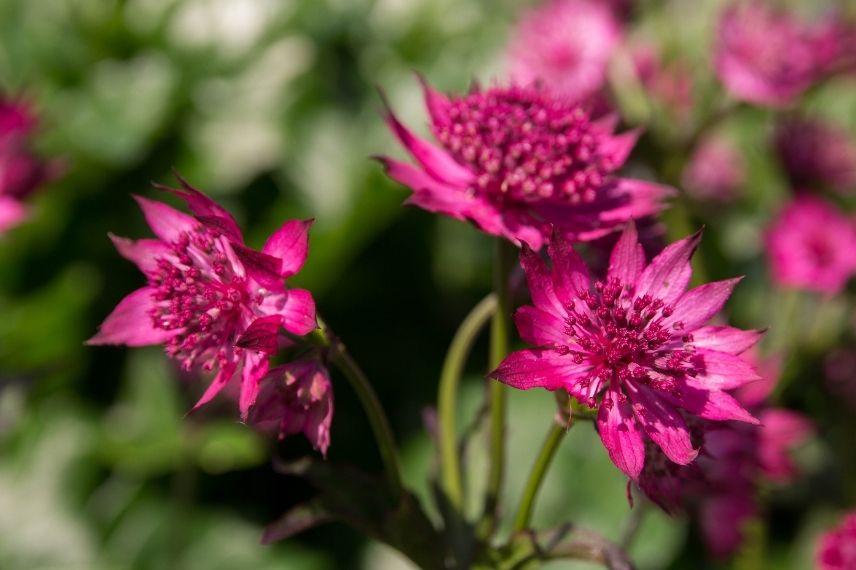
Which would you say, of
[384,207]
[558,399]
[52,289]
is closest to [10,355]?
[52,289]

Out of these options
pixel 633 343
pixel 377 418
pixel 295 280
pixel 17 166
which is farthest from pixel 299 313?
pixel 295 280

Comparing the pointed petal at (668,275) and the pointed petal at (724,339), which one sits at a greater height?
the pointed petal at (668,275)

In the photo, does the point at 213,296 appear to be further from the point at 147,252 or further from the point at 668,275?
the point at 668,275

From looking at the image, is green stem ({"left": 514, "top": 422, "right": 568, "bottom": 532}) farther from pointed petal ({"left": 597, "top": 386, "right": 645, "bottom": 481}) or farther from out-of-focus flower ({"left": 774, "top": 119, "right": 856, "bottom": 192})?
out-of-focus flower ({"left": 774, "top": 119, "right": 856, "bottom": 192})

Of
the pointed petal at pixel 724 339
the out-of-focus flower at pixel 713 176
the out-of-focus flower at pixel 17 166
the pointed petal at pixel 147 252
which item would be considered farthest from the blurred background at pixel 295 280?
the pointed petal at pixel 724 339

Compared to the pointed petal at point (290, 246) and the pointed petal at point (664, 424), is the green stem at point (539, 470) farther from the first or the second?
the pointed petal at point (290, 246)

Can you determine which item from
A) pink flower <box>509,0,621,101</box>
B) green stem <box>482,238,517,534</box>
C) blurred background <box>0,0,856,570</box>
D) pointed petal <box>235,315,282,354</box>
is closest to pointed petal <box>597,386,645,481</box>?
green stem <box>482,238,517,534</box>
